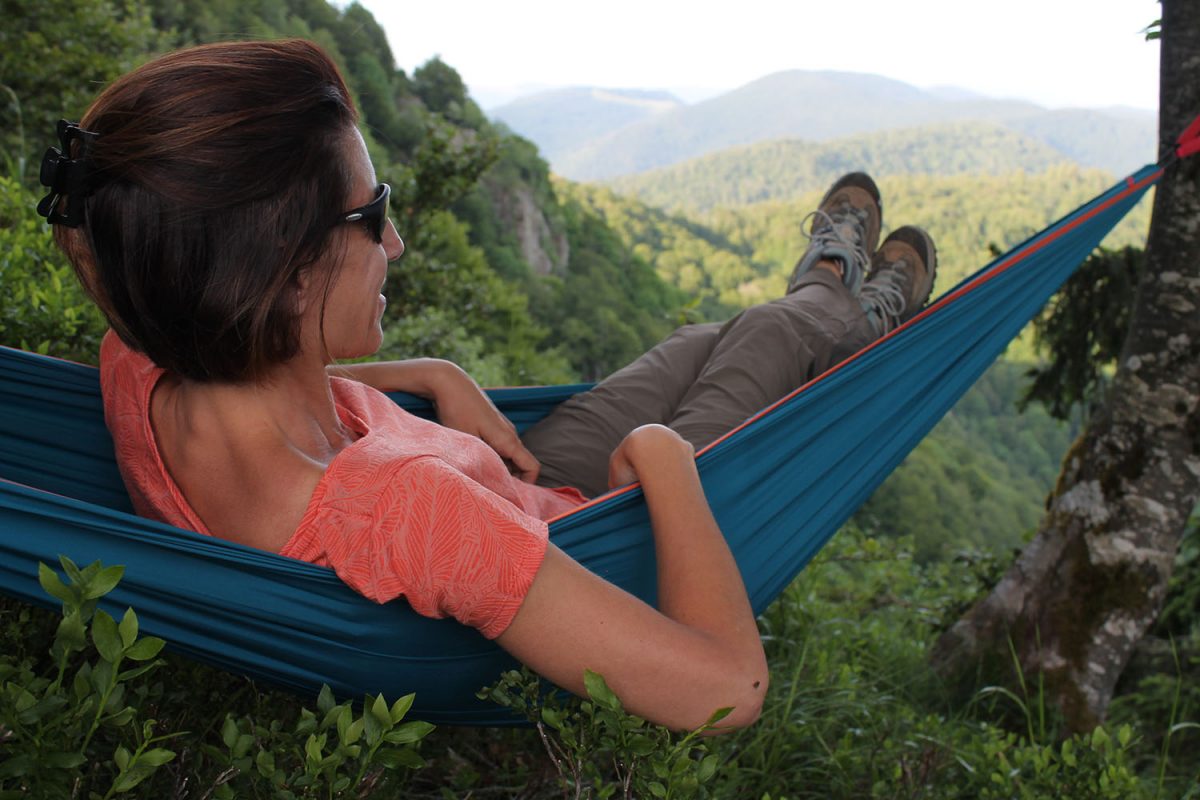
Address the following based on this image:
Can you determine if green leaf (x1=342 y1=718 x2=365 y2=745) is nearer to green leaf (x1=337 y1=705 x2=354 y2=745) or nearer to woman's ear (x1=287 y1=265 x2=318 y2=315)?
green leaf (x1=337 y1=705 x2=354 y2=745)

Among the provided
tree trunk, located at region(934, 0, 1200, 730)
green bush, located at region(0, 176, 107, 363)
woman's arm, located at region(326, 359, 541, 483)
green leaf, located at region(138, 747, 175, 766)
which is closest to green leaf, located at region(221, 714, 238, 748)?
green leaf, located at region(138, 747, 175, 766)

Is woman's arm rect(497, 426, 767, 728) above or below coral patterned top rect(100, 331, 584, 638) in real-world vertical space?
below

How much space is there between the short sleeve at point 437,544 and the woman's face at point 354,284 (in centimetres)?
17

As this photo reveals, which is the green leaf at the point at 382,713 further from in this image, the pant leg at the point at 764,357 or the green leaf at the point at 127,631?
the pant leg at the point at 764,357

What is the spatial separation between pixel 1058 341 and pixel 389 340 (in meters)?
2.22

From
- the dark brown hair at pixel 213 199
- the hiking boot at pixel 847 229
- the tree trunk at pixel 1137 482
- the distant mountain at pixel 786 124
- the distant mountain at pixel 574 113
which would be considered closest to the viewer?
the dark brown hair at pixel 213 199

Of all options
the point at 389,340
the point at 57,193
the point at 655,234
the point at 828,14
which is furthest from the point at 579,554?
the point at 828,14

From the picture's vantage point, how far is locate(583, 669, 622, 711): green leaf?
853mm

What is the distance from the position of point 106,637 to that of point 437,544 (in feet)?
0.96

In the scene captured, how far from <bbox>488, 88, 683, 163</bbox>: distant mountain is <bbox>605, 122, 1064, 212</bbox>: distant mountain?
36614mm

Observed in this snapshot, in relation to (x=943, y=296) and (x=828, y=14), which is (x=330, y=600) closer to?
(x=943, y=296)

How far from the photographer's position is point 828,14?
115m

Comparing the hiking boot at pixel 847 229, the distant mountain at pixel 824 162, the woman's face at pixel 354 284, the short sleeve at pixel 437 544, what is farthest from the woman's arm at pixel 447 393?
the distant mountain at pixel 824 162

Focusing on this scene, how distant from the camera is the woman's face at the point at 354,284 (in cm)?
100
